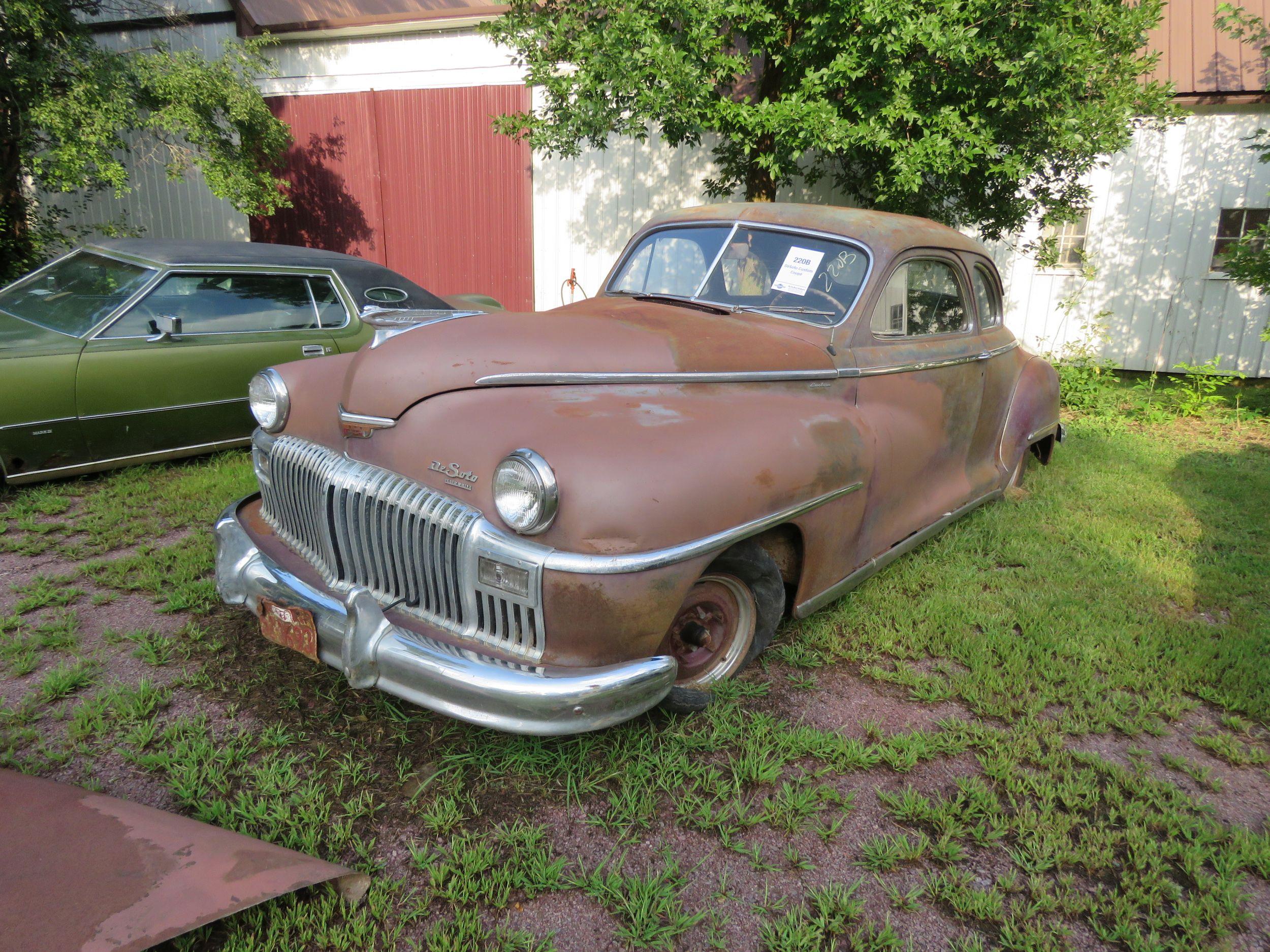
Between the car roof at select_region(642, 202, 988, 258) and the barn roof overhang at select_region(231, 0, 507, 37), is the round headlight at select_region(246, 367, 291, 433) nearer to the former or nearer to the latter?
the car roof at select_region(642, 202, 988, 258)

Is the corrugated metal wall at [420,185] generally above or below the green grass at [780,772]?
above

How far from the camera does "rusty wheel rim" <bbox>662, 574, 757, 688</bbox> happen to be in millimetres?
2539

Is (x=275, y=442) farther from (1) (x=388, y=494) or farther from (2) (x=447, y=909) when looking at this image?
(2) (x=447, y=909)

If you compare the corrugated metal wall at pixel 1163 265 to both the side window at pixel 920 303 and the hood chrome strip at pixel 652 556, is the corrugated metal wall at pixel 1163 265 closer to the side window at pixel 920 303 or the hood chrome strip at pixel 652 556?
the side window at pixel 920 303

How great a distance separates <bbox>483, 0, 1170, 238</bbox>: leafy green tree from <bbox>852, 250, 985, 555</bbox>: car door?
2.39 meters

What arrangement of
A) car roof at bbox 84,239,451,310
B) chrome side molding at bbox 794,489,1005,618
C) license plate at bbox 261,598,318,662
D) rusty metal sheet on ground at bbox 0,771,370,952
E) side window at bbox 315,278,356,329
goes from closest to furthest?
rusty metal sheet on ground at bbox 0,771,370,952, license plate at bbox 261,598,318,662, chrome side molding at bbox 794,489,1005,618, car roof at bbox 84,239,451,310, side window at bbox 315,278,356,329

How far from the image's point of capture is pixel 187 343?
16.0 ft

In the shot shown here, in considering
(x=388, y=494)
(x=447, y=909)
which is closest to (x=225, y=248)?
(x=388, y=494)

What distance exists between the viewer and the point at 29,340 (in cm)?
445

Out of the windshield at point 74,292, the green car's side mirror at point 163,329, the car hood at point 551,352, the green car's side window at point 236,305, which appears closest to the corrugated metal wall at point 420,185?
the green car's side window at point 236,305

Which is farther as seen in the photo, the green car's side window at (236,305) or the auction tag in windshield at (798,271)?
the green car's side window at (236,305)

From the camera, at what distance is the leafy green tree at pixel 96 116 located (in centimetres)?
727

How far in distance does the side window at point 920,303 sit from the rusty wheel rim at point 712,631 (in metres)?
1.36

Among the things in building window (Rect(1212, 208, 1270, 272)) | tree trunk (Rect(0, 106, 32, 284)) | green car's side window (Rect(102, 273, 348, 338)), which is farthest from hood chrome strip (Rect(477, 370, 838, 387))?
tree trunk (Rect(0, 106, 32, 284))
